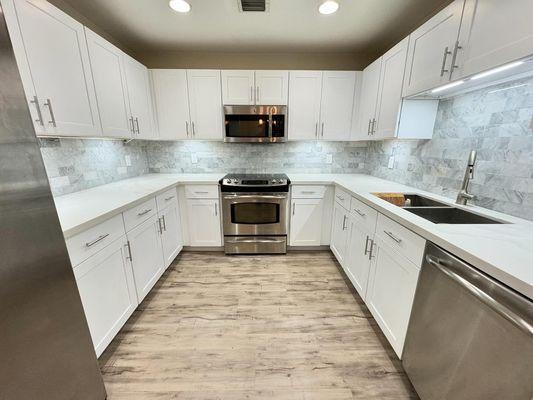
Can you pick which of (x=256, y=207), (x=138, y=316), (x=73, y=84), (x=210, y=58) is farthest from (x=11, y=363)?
(x=210, y=58)

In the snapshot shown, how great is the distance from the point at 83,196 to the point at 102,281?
82 cm

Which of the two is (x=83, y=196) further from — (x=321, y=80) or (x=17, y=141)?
(x=321, y=80)

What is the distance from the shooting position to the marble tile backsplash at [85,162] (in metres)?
1.66

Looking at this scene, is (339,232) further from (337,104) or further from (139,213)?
(139,213)

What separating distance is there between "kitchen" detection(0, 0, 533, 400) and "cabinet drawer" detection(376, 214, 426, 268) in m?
0.01

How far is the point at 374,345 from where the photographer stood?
151 centimetres

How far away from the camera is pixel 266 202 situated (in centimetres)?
256

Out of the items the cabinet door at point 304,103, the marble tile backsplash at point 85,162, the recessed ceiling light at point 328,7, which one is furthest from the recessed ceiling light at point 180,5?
the marble tile backsplash at point 85,162

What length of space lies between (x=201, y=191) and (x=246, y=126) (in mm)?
987

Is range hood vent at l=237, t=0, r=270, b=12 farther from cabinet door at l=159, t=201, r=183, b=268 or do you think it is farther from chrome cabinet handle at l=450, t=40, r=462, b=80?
cabinet door at l=159, t=201, r=183, b=268

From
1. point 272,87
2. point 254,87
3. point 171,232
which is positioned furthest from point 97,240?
point 272,87

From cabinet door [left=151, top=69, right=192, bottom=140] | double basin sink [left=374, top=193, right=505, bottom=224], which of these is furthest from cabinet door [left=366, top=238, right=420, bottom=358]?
cabinet door [left=151, top=69, right=192, bottom=140]

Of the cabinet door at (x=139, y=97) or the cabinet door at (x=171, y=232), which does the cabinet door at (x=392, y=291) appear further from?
the cabinet door at (x=139, y=97)

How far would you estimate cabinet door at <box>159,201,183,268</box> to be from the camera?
2209 millimetres
